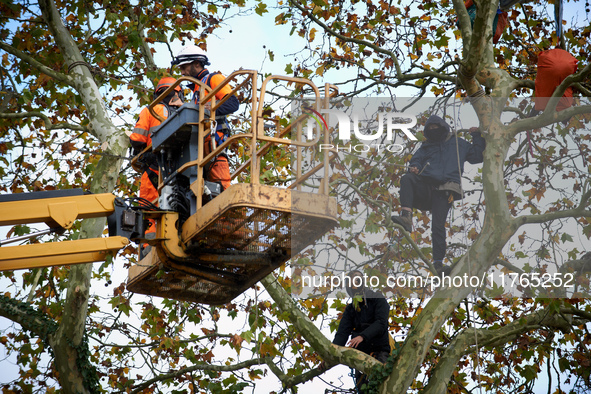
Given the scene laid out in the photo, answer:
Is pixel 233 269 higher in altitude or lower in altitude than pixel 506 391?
higher

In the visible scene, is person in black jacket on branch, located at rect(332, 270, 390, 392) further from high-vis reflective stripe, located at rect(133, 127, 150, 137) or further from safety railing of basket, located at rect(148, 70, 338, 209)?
high-vis reflective stripe, located at rect(133, 127, 150, 137)

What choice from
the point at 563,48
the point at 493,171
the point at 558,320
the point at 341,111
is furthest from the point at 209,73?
the point at 558,320

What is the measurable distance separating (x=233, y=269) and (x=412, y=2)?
5.88m

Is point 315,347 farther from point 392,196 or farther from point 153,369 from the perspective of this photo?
point 153,369

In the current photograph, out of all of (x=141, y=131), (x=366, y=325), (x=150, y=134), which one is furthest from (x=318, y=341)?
(x=141, y=131)

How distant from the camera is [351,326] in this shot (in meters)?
9.77

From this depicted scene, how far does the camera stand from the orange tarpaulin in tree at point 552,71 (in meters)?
8.91

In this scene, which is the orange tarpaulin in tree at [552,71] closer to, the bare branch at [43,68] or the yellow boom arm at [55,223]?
the yellow boom arm at [55,223]

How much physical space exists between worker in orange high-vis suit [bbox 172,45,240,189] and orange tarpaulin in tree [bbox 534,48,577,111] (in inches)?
126

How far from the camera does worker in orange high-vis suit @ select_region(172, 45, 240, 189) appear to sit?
8570 mm

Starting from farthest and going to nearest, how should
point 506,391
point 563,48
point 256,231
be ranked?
1. point 506,391
2. point 563,48
3. point 256,231

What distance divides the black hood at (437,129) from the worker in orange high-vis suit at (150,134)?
2654 millimetres

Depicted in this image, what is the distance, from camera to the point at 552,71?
29.3ft

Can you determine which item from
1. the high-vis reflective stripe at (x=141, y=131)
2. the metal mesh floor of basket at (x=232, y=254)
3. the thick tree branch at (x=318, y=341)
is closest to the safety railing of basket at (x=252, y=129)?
the metal mesh floor of basket at (x=232, y=254)
